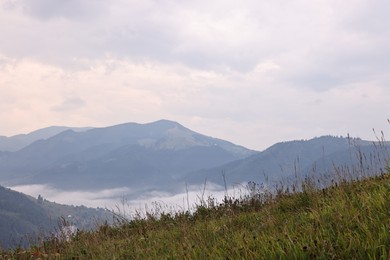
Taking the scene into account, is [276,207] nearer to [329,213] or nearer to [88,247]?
[329,213]

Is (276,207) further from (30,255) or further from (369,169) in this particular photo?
(30,255)

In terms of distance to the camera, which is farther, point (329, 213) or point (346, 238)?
point (329, 213)

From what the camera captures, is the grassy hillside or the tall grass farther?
the tall grass

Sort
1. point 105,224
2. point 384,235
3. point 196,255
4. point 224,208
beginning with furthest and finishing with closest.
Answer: point 105,224 → point 224,208 → point 196,255 → point 384,235

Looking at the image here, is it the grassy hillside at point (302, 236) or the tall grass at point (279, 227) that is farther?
the tall grass at point (279, 227)

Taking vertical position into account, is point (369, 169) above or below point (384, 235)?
above

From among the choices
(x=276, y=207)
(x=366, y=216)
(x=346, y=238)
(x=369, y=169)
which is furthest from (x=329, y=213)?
(x=369, y=169)

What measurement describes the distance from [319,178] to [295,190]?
65 centimetres

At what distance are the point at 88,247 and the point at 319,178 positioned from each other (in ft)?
17.7

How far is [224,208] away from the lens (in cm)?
981

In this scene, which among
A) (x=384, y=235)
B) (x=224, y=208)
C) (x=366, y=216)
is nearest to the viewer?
(x=384, y=235)

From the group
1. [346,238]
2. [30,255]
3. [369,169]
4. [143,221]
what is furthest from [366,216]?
[143,221]

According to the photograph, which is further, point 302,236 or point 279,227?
point 279,227

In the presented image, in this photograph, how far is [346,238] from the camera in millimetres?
3279
